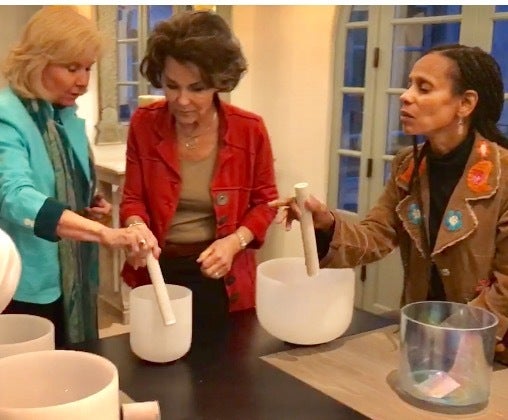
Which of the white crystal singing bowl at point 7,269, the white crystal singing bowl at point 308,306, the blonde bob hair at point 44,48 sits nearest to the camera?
the white crystal singing bowl at point 7,269

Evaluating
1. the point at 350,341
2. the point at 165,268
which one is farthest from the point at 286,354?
the point at 165,268

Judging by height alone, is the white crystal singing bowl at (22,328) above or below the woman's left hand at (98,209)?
below

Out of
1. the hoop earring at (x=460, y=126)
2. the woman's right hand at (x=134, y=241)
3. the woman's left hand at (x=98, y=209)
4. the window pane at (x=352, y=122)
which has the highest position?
the hoop earring at (x=460, y=126)

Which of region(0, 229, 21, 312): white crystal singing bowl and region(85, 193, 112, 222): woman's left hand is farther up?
region(0, 229, 21, 312): white crystal singing bowl

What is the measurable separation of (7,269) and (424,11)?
2624 mm

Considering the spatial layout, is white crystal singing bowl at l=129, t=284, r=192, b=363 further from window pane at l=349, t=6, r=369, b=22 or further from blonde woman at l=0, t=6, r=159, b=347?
window pane at l=349, t=6, r=369, b=22

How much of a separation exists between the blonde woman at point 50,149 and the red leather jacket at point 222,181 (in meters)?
0.13

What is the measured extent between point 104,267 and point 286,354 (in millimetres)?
2347

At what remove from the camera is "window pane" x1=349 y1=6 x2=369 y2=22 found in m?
3.09

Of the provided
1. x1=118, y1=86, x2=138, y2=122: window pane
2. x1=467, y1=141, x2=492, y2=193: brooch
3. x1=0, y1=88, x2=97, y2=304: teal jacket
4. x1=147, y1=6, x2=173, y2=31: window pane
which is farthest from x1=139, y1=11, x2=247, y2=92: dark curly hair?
x1=118, y1=86, x2=138, y2=122: window pane

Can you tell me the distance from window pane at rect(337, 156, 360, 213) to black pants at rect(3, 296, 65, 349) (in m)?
1.83

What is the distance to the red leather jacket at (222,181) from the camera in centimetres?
171

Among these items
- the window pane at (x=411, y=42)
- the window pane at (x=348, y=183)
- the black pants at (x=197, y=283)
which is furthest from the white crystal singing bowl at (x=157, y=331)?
the window pane at (x=348, y=183)

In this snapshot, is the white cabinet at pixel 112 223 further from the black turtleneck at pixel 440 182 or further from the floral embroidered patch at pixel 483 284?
Answer: the floral embroidered patch at pixel 483 284
